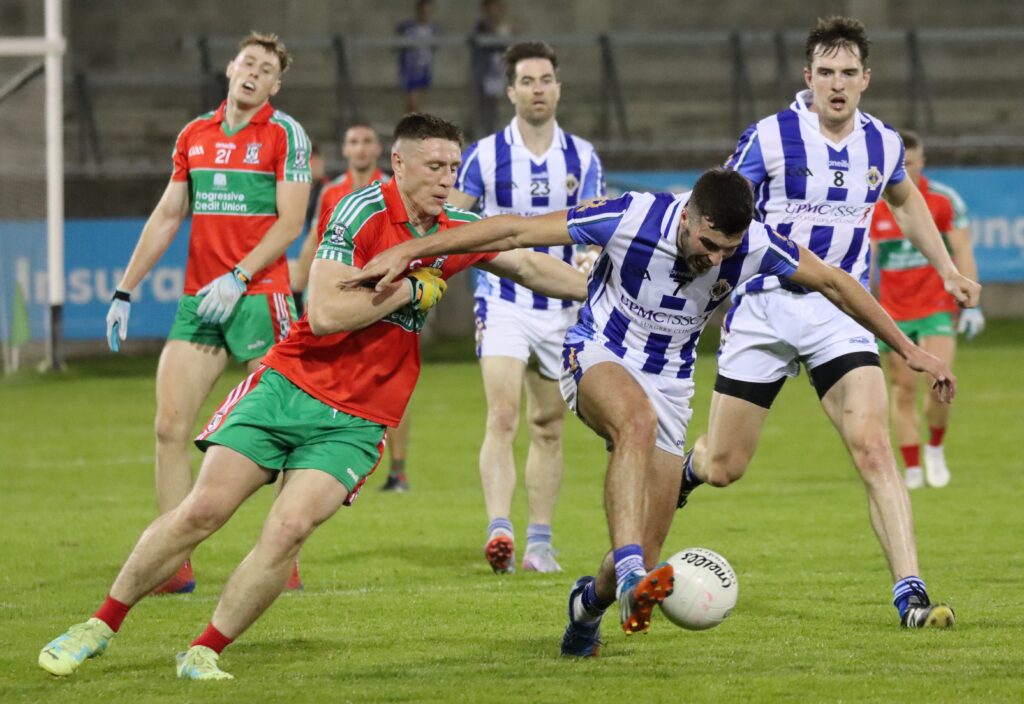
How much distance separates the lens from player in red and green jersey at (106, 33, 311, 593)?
8.23 m

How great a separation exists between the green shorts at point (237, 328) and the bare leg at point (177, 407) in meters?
0.05

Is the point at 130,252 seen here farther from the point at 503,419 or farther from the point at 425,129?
the point at 425,129

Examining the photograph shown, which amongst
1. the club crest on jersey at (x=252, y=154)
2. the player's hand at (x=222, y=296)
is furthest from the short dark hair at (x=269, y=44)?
the player's hand at (x=222, y=296)

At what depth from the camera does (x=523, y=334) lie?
9.10 meters

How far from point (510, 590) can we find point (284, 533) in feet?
7.84

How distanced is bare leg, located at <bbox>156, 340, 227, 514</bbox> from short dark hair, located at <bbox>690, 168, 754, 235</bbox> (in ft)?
9.85

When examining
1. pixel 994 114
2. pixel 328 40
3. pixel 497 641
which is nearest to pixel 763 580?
pixel 497 641

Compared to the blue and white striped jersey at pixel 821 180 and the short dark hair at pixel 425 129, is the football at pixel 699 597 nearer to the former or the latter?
the short dark hair at pixel 425 129

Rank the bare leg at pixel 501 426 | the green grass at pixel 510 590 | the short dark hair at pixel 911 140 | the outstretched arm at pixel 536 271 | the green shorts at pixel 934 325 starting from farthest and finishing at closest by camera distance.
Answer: the green shorts at pixel 934 325
the short dark hair at pixel 911 140
the bare leg at pixel 501 426
the outstretched arm at pixel 536 271
the green grass at pixel 510 590

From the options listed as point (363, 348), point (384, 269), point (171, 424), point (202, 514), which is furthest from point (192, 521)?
point (171, 424)

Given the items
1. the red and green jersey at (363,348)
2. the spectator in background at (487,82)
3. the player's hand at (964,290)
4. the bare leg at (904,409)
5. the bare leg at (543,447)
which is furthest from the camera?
the spectator in background at (487,82)

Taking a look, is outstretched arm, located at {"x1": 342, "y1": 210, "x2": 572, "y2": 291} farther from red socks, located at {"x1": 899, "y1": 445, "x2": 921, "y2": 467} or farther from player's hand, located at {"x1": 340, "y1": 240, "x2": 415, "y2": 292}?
red socks, located at {"x1": 899, "y1": 445, "x2": 921, "y2": 467}

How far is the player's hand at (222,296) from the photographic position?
→ 8070mm

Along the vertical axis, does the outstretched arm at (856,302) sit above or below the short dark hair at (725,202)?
below
